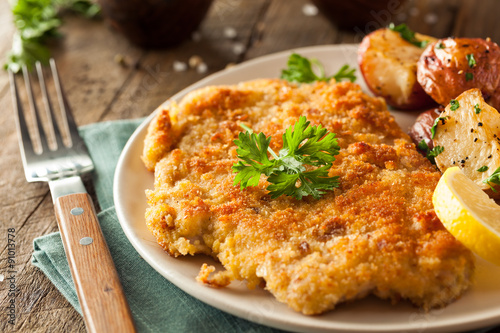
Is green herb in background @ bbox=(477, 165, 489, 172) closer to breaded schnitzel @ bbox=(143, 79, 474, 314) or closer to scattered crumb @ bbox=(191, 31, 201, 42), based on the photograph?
breaded schnitzel @ bbox=(143, 79, 474, 314)

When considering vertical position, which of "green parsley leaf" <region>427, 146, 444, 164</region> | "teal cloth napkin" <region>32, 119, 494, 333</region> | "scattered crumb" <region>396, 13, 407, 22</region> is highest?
"green parsley leaf" <region>427, 146, 444, 164</region>

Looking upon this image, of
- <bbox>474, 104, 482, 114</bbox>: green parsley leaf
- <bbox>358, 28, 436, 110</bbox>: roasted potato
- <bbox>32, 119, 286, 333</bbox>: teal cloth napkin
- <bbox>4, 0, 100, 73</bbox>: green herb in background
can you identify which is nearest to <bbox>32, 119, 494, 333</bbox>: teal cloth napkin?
<bbox>32, 119, 286, 333</bbox>: teal cloth napkin

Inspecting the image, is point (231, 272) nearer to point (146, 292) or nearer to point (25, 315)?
point (146, 292)

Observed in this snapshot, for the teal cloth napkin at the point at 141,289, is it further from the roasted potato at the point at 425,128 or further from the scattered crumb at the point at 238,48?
the scattered crumb at the point at 238,48

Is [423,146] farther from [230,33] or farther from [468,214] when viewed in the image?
[230,33]

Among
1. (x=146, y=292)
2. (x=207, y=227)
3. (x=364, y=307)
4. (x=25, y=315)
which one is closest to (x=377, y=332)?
(x=364, y=307)

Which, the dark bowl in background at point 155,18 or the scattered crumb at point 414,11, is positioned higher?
the scattered crumb at point 414,11

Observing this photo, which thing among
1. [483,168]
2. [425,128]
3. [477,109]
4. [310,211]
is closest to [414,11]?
[425,128]

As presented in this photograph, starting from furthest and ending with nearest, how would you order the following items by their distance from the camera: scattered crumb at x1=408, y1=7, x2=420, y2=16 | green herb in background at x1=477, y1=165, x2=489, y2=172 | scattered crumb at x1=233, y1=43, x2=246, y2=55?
scattered crumb at x1=408, y1=7, x2=420, y2=16 → scattered crumb at x1=233, y1=43, x2=246, y2=55 → green herb in background at x1=477, y1=165, x2=489, y2=172

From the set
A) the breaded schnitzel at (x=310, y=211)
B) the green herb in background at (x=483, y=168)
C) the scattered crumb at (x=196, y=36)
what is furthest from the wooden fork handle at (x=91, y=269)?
the scattered crumb at (x=196, y=36)
